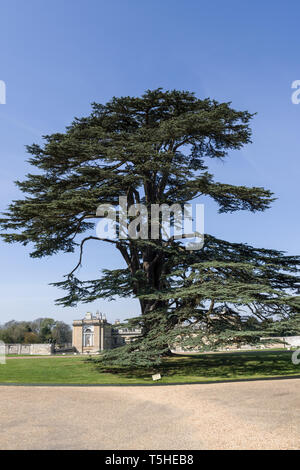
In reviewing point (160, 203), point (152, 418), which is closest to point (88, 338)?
point (160, 203)

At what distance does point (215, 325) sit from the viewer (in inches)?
599

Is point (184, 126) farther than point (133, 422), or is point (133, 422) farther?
point (184, 126)

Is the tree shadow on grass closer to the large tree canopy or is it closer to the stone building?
the large tree canopy

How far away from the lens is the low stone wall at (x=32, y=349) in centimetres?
3638

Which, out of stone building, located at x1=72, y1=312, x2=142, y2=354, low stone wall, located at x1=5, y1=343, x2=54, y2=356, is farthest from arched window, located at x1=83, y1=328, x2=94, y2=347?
low stone wall, located at x1=5, y1=343, x2=54, y2=356

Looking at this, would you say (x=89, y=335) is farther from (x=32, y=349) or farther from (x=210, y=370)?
(x=210, y=370)

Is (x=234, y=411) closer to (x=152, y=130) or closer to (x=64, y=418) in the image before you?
(x=64, y=418)

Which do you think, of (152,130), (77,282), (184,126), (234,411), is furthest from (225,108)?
(234,411)

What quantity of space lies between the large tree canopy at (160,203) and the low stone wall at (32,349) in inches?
763

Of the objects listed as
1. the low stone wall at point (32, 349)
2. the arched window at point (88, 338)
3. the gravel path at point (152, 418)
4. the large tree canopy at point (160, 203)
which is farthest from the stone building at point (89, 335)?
the gravel path at point (152, 418)

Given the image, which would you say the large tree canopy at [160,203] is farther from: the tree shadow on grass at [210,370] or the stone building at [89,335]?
the stone building at [89,335]

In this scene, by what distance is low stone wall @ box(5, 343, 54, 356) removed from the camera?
36.4 m

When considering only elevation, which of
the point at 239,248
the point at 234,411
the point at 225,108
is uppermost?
the point at 225,108
